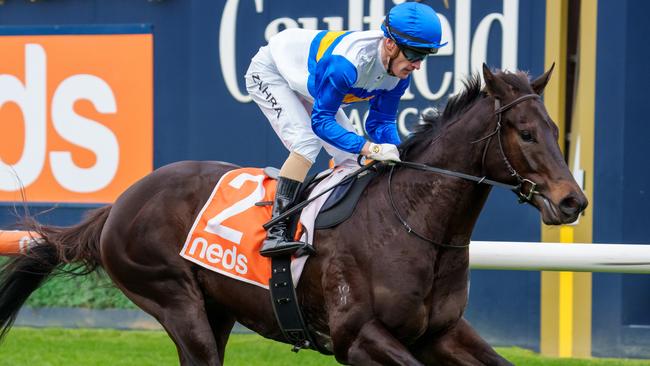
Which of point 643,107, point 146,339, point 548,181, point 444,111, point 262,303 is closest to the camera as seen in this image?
point 548,181

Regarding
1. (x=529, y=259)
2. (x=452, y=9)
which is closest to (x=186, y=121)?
(x=452, y=9)

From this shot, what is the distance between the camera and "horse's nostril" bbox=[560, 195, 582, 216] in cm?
393

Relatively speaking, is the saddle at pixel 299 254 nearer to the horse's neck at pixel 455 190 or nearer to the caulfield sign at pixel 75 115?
the horse's neck at pixel 455 190

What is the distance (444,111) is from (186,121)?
372 cm

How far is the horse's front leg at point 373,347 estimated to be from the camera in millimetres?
4215

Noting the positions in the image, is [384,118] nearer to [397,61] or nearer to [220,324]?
[397,61]

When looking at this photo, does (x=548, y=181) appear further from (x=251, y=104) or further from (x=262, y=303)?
(x=251, y=104)

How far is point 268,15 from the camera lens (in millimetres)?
7664

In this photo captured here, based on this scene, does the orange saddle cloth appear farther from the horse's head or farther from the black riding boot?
the horse's head

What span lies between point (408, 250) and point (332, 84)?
0.72 m

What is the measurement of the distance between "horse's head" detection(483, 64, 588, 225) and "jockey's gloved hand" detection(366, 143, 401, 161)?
391 mm

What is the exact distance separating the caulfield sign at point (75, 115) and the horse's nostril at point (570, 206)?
4465 millimetres

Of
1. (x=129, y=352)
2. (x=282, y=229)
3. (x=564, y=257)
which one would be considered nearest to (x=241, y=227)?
(x=282, y=229)

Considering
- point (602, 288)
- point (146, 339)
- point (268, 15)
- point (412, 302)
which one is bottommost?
point (146, 339)
